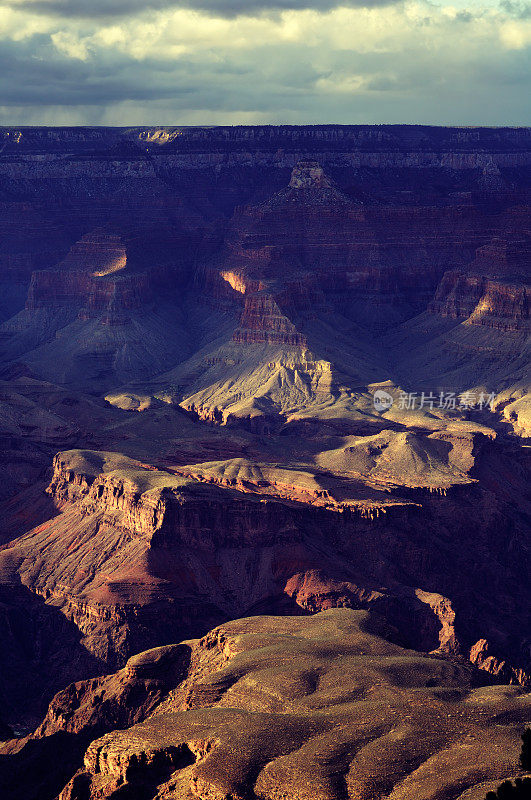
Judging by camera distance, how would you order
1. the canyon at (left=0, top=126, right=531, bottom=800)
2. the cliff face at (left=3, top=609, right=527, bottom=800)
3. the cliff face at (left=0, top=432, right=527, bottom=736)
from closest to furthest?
the cliff face at (left=3, top=609, right=527, bottom=800) < the canyon at (left=0, top=126, right=531, bottom=800) < the cliff face at (left=0, top=432, right=527, bottom=736)

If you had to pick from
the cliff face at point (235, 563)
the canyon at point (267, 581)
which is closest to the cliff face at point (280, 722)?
the canyon at point (267, 581)

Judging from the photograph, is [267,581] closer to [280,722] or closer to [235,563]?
[235,563]

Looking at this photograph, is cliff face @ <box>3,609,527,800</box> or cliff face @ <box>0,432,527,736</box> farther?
cliff face @ <box>0,432,527,736</box>

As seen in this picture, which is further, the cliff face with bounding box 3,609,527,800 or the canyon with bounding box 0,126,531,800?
the canyon with bounding box 0,126,531,800

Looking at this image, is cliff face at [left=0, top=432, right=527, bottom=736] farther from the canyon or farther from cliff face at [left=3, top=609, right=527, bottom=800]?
cliff face at [left=3, top=609, right=527, bottom=800]

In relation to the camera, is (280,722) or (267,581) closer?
(280,722)

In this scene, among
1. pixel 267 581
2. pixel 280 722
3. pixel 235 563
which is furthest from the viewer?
pixel 235 563

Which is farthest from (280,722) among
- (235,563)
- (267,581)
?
(235,563)

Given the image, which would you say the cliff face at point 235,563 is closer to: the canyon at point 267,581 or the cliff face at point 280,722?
the canyon at point 267,581

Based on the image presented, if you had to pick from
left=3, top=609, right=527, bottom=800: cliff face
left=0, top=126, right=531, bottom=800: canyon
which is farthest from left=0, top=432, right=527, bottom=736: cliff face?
left=3, top=609, right=527, bottom=800: cliff face

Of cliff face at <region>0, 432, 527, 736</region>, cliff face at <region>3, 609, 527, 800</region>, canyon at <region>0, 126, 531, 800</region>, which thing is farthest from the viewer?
cliff face at <region>0, 432, 527, 736</region>

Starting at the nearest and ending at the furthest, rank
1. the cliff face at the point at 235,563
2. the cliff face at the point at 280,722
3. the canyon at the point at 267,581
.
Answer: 1. the cliff face at the point at 280,722
2. the canyon at the point at 267,581
3. the cliff face at the point at 235,563

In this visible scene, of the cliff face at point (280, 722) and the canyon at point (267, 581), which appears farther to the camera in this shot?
the canyon at point (267, 581)
